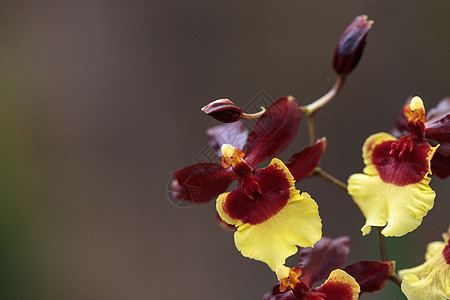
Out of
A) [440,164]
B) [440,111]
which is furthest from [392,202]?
[440,111]

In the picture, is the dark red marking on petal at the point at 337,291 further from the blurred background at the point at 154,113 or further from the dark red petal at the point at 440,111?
the blurred background at the point at 154,113

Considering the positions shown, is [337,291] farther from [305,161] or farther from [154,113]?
[154,113]

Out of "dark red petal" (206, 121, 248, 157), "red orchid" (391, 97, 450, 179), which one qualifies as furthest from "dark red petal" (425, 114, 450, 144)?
"dark red petal" (206, 121, 248, 157)

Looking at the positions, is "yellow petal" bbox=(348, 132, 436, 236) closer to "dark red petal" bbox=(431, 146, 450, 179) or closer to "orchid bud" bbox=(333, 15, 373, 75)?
"dark red petal" bbox=(431, 146, 450, 179)

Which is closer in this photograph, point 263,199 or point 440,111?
point 263,199

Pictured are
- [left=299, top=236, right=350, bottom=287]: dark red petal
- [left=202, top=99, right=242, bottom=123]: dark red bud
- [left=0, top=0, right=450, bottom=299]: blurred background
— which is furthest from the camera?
[left=0, top=0, right=450, bottom=299]: blurred background
